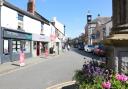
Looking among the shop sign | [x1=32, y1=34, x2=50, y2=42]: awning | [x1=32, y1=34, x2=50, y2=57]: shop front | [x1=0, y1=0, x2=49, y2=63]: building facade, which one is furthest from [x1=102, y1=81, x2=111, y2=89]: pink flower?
[x1=32, y1=34, x2=50, y2=42]: awning

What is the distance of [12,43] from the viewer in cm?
3256

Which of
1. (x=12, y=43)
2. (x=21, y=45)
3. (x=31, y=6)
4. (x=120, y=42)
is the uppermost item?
(x=31, y=6)

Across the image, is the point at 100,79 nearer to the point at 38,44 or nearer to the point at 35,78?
the point at 35,78

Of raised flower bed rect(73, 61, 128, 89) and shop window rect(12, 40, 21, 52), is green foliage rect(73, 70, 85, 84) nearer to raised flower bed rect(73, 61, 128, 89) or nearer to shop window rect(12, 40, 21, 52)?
raised flower bed rect(73, 61, 128, 89)

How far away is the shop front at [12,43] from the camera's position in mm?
29792

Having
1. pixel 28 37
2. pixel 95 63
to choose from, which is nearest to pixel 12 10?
pixel 28 37

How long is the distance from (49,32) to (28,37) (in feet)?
64.6

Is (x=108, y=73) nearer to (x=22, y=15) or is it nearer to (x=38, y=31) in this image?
(x=22, y=15)

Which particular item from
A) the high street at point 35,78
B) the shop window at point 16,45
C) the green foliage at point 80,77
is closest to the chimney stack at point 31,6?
the shop window at point 16,45

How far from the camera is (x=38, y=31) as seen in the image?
1880 inches

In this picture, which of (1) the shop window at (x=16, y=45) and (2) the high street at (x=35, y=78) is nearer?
(2) the high street at (x=35, y=78)

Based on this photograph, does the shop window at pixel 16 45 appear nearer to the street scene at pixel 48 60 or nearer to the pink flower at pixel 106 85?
the street scene at pixel 48 60

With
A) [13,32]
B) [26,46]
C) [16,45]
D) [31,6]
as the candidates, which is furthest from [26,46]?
[31,6]

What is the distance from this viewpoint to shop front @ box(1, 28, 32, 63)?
97.7ft
